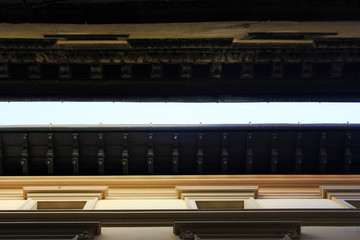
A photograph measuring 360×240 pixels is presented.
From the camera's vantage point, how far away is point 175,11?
11070 mm

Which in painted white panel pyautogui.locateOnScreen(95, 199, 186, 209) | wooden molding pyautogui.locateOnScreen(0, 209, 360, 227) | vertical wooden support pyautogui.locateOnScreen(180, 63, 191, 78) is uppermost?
vertical wooden support pyautogui.locateOnScreen(180, 63, 191, 78)

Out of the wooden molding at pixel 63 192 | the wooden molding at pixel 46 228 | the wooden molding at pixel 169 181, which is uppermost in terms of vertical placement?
the wooden molding at pixel 169 181

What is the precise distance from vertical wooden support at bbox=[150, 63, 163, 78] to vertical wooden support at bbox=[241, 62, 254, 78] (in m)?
2.68

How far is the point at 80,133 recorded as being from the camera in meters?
15.4

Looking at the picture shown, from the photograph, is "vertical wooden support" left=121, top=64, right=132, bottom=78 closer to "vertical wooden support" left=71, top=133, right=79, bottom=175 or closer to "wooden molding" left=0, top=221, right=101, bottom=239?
"vertical wooden support" left=71, top=133, right=79, bottom=175

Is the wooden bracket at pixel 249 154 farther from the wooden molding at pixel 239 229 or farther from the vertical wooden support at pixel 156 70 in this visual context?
the wooden molding at pixel 239 229

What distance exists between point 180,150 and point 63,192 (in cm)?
429

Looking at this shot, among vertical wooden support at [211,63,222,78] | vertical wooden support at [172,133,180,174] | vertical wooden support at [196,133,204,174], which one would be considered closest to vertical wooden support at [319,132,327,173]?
vertical wooden support at [196,133,204,174]

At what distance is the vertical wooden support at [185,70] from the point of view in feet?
46.4

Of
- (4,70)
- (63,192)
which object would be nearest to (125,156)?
(63,192)

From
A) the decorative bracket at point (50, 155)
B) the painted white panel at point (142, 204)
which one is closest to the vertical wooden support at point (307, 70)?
the painted white panel at point (142, 204)

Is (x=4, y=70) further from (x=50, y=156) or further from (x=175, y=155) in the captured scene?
(x=175, y=155)

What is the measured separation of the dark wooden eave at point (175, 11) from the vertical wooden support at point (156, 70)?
2.92 meters

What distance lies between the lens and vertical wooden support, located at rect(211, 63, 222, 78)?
1419 cm
